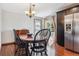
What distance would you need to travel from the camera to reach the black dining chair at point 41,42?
1.48 metres

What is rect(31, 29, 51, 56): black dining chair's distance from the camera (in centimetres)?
148

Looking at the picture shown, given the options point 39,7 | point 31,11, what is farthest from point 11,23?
point 39,7

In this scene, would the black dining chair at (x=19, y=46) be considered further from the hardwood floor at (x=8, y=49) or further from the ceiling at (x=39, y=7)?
the ceiling at (x=39, y=7)

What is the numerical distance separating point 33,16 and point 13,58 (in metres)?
0.56

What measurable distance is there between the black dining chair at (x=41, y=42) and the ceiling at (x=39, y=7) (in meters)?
0.24

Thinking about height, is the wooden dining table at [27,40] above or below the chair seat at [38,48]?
above

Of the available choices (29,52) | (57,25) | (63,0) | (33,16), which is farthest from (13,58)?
(63,0)

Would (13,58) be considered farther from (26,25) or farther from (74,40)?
(74,40)

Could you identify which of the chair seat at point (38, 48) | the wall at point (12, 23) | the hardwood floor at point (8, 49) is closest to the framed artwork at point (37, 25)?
the wall at point (12, 23)

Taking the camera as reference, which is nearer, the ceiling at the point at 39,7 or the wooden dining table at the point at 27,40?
the ceiling at the point at 39,7

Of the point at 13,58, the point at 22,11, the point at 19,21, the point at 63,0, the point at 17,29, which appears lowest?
Answer: the point at 13,58

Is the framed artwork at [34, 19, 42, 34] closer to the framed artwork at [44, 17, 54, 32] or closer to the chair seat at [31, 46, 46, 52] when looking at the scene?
the framed artwork at [44, 17, 54, 32]

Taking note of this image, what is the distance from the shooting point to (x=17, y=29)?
1439mm

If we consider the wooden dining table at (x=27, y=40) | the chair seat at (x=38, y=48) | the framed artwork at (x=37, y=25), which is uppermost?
the framed artwork at (x=37, y=25)
